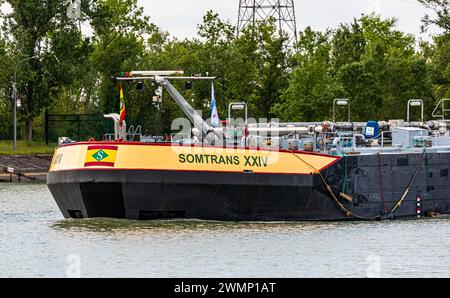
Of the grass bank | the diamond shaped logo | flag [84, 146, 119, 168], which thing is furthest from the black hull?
the grass bank

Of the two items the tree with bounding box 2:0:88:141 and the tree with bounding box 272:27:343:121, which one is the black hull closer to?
the tree with bounding box 272:27:343:121

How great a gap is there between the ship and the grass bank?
41.2 metres

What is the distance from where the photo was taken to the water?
3612cm

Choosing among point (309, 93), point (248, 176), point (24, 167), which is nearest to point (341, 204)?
point (248, 176)

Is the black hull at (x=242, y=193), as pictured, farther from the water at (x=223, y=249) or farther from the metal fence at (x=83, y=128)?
the metal fence at (x=83, y=128)

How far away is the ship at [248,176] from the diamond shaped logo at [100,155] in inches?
1.3

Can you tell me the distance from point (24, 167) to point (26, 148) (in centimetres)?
771

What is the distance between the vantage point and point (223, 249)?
39156 millimetres

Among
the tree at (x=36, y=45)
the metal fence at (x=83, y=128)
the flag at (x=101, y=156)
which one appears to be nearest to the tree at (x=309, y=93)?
the metal fence at (x=83, y=128)

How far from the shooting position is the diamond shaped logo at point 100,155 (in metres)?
43.5

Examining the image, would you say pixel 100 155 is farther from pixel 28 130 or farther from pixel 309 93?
pixel 28 130

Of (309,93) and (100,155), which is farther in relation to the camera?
(309,93)

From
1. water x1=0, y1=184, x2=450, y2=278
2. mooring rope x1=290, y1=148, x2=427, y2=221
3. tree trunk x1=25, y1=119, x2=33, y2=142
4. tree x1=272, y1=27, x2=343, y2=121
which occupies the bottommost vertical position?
water x1=0, y1=184, x2=450, y2=278
